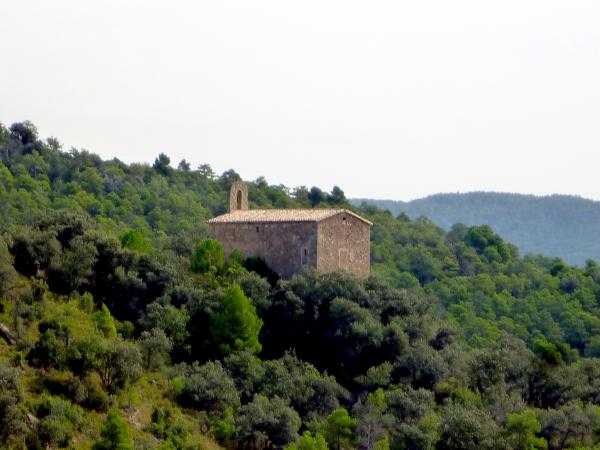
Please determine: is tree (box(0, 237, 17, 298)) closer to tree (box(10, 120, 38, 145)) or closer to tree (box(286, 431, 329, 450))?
tree (box(286, 431, 329, 450))

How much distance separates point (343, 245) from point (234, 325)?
18.4 ft

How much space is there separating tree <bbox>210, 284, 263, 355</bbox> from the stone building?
338 cm

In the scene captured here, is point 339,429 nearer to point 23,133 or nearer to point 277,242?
point 277,242

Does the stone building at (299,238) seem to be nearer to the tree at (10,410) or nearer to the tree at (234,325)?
the tree at (234,325)

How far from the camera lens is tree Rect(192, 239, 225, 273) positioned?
5309 cm

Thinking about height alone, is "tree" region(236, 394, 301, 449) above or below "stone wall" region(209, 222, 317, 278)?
below

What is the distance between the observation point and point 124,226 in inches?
2756

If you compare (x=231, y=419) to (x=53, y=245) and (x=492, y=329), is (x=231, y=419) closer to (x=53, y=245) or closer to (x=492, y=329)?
(x=53, y=245)

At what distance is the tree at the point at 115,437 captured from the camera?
4028 centimetres

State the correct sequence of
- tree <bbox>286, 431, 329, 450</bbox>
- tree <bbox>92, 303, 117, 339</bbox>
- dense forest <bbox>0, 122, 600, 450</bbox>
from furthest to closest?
1. tree <bbox>92, 303, 117, 339</bbox>
2. dense forest <bbox>0, 122, 600, 450</bbox>
3. tree <bbox>286, 431, 329, 450</bbox>

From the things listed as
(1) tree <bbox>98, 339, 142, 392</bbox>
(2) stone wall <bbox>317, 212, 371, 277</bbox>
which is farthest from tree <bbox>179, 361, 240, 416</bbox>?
(2) stone wall <bbox>317, 212, 371, 277</bbox>

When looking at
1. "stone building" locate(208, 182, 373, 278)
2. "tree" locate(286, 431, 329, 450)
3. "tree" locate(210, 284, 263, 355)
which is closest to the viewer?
"tree" locate(286, 431, 329, 450)

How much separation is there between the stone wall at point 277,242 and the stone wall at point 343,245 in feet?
1.21

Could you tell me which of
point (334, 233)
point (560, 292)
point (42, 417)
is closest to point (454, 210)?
point (560, 292)
